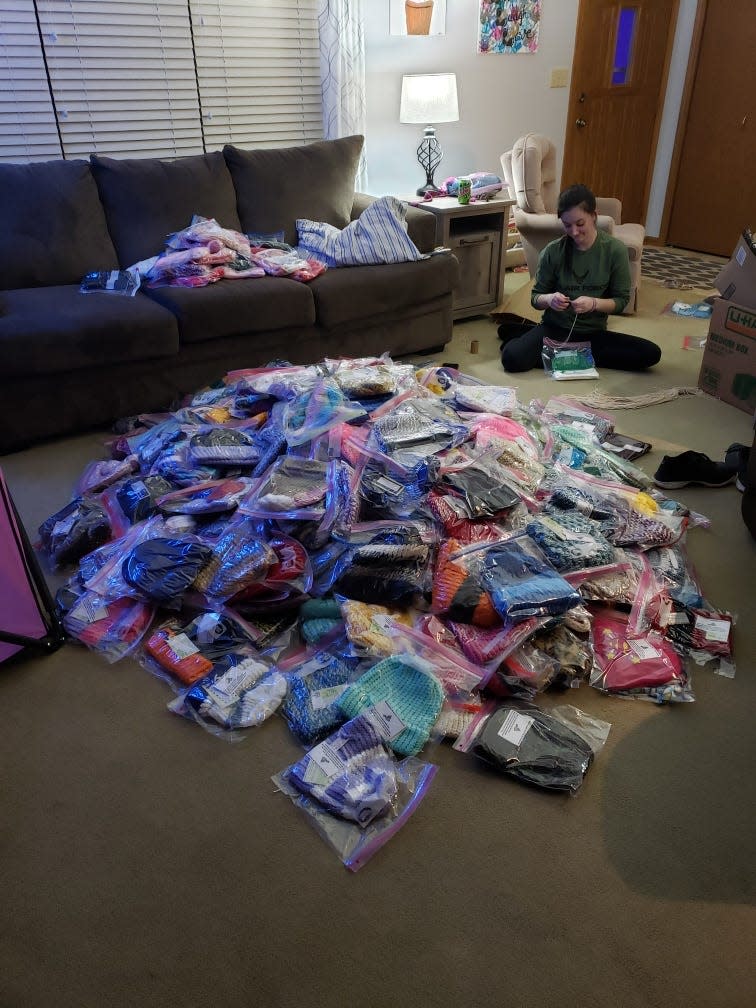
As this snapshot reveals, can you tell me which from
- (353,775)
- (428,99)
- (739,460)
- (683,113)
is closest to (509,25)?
(428,99)

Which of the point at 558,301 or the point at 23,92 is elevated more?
the point at 23,92

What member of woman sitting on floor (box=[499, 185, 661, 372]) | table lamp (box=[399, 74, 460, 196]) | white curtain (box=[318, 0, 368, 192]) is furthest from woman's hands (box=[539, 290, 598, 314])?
white curtain (box=[318, 0, 368, 192])

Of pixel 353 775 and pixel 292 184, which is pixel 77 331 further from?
pixel 353 775

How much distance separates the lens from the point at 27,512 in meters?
2.54

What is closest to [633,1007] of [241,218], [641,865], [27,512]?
[641,865]

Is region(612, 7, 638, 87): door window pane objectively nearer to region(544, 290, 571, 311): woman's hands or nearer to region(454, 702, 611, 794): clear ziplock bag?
region(544, 290, 571, 311): woman's hands

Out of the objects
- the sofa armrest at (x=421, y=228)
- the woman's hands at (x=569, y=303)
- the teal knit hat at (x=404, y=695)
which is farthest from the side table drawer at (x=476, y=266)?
the teal knit hat at (x=404, y=695)

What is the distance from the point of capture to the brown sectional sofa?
2.89 m

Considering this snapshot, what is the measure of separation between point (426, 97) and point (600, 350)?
1.87 metres

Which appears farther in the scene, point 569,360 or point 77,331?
point 569,360

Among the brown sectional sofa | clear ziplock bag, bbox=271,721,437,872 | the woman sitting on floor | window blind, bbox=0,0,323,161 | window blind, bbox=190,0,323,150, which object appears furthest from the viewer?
window blind, bbox=190,0,323,150

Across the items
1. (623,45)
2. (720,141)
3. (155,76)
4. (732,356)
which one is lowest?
(732,356)

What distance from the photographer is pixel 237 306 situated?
10.2 feet

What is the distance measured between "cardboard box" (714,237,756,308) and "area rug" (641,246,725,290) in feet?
6.24
